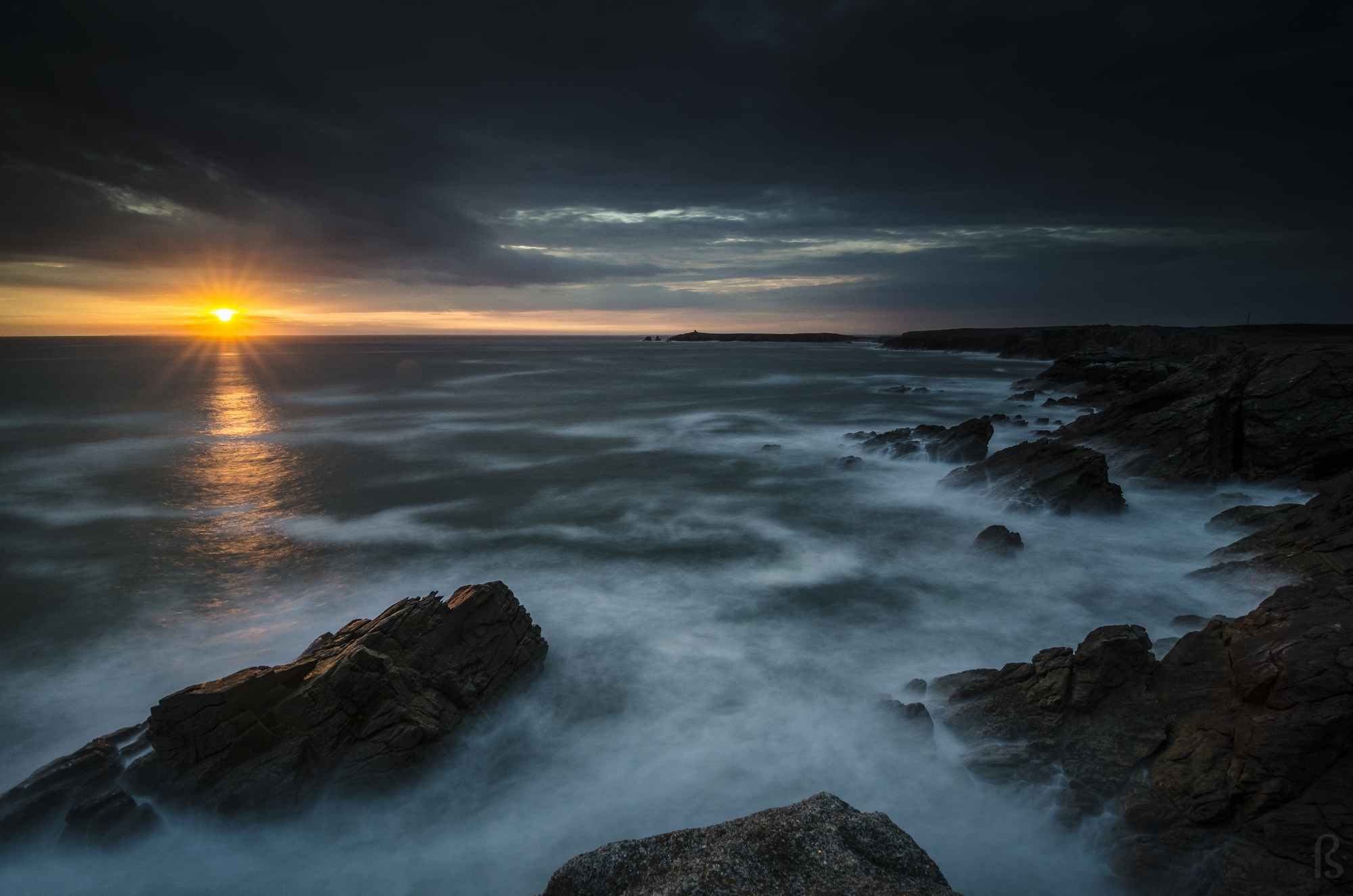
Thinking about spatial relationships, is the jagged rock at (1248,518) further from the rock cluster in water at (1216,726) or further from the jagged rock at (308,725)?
the jagged rock at (308,725)

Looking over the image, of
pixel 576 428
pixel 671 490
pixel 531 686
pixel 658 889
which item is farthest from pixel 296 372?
pixel 658 889

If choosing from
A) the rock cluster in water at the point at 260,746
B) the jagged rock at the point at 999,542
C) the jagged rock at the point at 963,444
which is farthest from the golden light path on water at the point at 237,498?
the jagged rock at the point at 963,444

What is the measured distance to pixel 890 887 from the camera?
13.8ft

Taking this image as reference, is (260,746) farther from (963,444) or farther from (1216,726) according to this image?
(963,444)

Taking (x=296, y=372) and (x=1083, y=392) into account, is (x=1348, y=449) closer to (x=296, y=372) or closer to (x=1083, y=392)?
(x=1083, y=392)

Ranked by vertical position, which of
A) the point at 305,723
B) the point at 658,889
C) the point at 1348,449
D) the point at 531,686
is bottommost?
the point at 531,686

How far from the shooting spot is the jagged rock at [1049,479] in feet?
54.4

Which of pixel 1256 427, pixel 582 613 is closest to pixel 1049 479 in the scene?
pixel 1256 427

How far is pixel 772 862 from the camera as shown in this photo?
4.41 m

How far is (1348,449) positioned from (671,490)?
20.4 meters

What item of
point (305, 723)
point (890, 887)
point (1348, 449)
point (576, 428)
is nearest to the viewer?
point (890, 887)

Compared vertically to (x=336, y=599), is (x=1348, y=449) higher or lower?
higher
